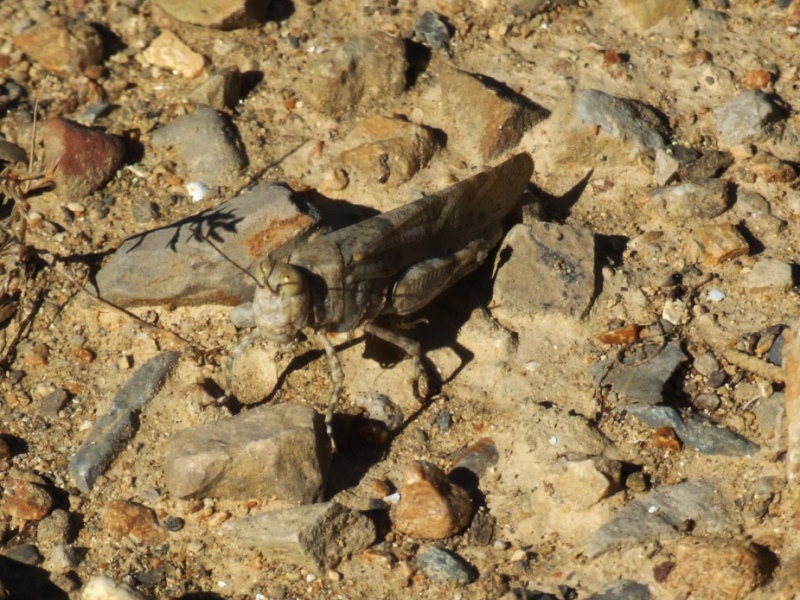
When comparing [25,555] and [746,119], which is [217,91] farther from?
[746,119]

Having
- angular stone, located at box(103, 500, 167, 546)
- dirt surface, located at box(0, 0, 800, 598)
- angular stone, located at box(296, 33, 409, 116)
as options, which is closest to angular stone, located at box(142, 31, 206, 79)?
dirt surface, located at box(0, 0, 800, 598)

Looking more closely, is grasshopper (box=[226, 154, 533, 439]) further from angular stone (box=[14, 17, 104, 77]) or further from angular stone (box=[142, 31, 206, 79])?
angular stone (box=[14, 17, 104, 77])

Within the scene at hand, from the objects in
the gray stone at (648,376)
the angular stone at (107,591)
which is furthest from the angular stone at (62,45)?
the gray stone at (648,376)

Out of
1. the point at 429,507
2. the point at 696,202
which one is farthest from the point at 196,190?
the point at 696,202

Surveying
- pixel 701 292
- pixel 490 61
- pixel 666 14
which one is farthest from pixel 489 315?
pixel 666 14

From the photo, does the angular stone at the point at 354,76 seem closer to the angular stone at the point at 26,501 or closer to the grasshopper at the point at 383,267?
the grasshopper at the point at 383,267

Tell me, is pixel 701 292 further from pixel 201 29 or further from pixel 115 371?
pixel 201 29
